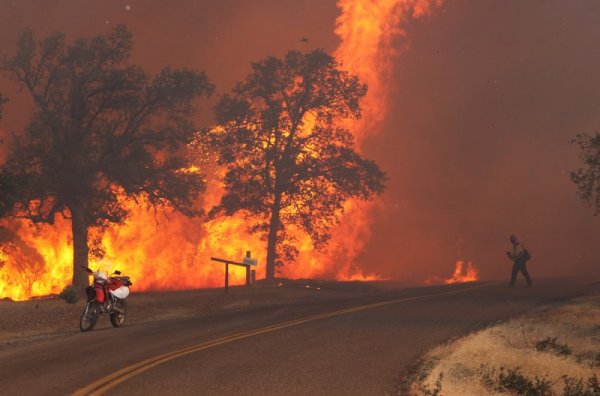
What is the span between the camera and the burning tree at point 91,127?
29.5 metres

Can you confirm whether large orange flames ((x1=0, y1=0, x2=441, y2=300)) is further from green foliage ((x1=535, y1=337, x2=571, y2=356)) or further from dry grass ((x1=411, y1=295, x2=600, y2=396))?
green foliage ((x1=535, y1=337, x2=571, y2=356))

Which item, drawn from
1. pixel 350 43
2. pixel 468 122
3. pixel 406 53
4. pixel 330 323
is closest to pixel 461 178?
pixel 468 122

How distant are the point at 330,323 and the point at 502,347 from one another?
4.78 meters

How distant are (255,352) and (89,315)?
5.86m

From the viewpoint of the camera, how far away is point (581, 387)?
408 inches

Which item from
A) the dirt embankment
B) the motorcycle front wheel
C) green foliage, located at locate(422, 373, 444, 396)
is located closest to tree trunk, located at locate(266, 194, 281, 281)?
the dirt embankment

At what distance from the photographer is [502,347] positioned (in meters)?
13.1

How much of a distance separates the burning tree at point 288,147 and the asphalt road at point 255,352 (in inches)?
657

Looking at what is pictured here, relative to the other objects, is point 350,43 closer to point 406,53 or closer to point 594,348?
point 406,53

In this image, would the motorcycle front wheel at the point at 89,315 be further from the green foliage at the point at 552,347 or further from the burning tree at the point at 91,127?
the burning tree at the point at 91,127

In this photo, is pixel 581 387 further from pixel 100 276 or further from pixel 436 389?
pixel 100 276

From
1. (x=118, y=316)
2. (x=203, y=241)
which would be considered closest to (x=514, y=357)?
(x=118, y=316)

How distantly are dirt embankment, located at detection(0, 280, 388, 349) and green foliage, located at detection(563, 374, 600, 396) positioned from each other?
440 inches

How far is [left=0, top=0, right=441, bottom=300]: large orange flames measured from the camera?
4059cm
